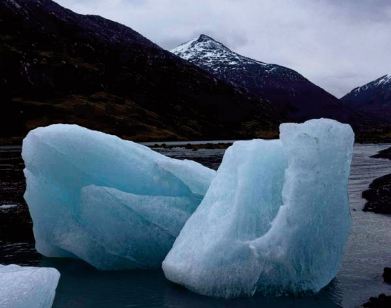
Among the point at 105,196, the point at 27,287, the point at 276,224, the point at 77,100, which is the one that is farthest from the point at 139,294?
the point at 77,100

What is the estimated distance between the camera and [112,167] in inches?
725

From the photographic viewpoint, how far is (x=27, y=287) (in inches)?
427

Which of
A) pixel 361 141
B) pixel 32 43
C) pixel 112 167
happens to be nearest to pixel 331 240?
pixel 112 167

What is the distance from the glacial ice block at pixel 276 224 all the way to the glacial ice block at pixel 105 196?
83.1 inches

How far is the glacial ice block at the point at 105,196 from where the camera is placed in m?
17.5

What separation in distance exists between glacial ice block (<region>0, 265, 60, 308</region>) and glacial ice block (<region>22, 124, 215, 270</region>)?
18.6 feet

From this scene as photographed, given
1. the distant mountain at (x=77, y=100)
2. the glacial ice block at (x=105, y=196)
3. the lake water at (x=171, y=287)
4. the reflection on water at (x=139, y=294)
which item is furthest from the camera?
the distant mountain at (x=77, y=100)

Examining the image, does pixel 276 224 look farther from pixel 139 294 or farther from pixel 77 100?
pixel 77 100

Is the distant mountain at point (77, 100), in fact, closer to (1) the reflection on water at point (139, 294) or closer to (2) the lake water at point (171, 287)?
(2) the lake water at point (171, 287)

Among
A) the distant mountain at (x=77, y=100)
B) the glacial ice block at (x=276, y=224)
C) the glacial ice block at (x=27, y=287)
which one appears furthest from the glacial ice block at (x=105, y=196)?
the distant mountain at (x=77, y=100)

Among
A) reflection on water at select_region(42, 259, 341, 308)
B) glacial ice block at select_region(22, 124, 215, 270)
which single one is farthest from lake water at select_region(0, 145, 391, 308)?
glacial ice block at select_region(22, 124, 215, 270)

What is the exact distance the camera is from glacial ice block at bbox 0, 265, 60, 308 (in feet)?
34.1

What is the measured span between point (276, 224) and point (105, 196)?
5.88m

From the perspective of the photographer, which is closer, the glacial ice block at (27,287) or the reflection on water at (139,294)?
the glacial ice block at (27,287)
